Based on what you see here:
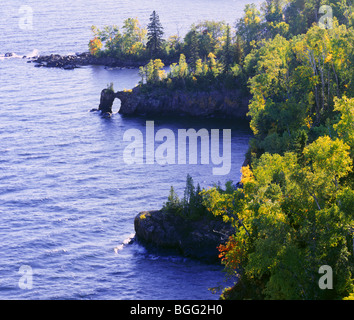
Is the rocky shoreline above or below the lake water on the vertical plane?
above

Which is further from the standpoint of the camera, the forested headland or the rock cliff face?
the rock cliff face

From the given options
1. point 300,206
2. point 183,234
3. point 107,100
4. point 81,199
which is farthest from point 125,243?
point 107,100

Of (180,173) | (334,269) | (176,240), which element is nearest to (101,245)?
(176,240)

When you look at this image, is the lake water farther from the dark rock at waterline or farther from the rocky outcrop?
the dark rock at waterline

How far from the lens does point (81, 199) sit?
99.9m

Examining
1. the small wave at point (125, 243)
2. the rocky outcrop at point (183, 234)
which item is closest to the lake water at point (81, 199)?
the small wave at point (125, 243)

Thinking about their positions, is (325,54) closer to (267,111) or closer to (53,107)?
(267,111)

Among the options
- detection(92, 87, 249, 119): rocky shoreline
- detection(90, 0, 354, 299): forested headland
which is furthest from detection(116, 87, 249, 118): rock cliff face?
detection(90, 0, 354, 299): forested headland

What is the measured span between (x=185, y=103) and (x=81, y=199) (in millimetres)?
61996

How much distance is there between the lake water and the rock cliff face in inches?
206

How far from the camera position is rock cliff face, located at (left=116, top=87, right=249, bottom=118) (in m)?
151

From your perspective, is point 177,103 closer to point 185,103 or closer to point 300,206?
point 185,103

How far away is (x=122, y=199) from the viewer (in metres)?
99.7

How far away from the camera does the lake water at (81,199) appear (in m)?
73.3
